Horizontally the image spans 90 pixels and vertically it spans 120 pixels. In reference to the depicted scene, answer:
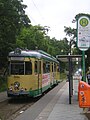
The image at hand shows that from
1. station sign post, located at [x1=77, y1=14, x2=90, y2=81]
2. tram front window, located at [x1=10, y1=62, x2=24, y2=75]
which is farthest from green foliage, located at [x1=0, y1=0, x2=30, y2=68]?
station sign post, located at [x1=77, y1=14, x2=90, y2=81]

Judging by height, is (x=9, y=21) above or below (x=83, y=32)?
above

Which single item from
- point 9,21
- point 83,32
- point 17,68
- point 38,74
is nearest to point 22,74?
point 17,68

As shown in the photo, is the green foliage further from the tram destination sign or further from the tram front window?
the tram destination sign

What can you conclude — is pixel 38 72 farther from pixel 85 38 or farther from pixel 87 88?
pixel 87 88

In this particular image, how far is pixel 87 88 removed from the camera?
12.4 meters

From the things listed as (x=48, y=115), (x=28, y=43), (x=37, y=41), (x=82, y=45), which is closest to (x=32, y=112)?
(x=48, y=115)

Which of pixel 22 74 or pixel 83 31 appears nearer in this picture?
pixel 83 31

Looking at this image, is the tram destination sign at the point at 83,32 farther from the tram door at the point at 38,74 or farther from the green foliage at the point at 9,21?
the green foliage at the point at 9,21

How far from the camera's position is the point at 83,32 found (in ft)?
49.1

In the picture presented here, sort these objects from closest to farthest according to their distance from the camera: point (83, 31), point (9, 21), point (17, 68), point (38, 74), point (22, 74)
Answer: point (83, 31) < point (22, 74) < point (17, 68) < point (38, 74) < point (9, 21)

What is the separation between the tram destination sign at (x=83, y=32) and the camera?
14945mm

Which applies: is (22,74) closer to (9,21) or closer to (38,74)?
(38,74)

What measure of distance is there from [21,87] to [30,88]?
538mm

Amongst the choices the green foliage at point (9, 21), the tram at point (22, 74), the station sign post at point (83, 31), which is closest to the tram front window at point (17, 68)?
the tram at point (22, 74)
